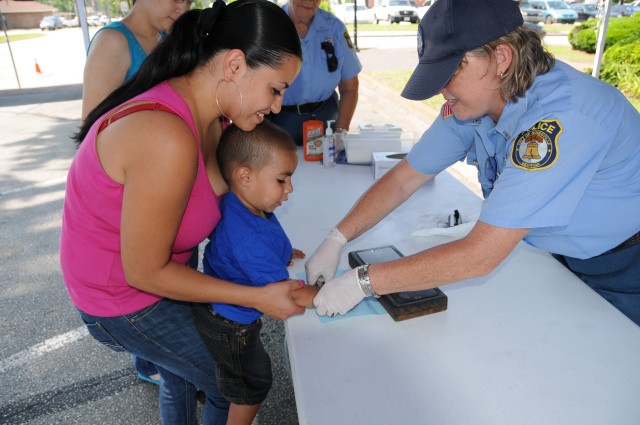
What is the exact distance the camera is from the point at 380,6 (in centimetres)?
2327

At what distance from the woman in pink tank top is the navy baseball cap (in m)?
0.37

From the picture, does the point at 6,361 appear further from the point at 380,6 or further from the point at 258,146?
the point at 380,6

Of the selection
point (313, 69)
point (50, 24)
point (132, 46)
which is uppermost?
point (132, 46)

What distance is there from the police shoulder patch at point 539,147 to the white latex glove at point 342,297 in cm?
51

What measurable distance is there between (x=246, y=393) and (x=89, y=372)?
51.4 inches

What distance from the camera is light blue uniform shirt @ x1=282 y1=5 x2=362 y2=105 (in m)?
2.97

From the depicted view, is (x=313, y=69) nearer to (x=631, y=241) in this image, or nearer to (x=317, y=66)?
(x=317, y=66)

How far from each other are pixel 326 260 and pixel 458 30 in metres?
0.77

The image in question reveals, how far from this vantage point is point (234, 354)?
1372 millimetres

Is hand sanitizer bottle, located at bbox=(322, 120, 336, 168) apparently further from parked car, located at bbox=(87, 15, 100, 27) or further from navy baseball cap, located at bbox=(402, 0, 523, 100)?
parked car, located at bbox=(87, 15, 100, 27)

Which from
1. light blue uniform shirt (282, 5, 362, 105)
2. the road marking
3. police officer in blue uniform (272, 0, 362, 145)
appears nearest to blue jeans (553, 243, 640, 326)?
police officer in blue uniform (272, 0, 362, 145)

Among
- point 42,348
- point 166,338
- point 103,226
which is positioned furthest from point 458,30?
point 42,348

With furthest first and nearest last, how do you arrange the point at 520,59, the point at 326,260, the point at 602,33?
the point at 602,33, the point at 326,260, the point at 520,59

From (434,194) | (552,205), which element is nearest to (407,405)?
(552,205)
